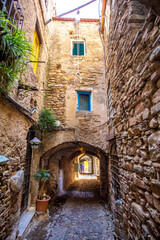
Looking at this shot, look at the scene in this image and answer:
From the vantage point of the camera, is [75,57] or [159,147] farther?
[75,57]

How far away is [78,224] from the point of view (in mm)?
4086

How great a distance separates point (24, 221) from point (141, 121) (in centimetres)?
437

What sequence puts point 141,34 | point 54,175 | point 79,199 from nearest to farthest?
point 141,34
point 79,199
point 54,175

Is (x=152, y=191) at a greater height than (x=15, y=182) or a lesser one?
greater

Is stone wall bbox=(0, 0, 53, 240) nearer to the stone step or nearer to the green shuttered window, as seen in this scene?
the stone step

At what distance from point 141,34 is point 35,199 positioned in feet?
18.4

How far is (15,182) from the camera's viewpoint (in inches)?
109

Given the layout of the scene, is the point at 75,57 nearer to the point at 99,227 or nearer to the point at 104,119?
the point at 104,119

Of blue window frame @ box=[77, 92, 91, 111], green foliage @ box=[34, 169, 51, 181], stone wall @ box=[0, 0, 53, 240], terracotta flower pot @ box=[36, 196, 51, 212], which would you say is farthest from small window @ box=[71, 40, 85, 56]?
terracotta flower pot @ box=[36, 196, 51, 212]

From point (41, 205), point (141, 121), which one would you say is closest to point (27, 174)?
point (41, 205)

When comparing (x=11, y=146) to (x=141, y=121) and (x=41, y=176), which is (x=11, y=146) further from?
(x=141, y=121)

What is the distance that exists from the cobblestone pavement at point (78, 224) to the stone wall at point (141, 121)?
1.75m

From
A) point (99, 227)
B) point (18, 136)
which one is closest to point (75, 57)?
point (18, 136)

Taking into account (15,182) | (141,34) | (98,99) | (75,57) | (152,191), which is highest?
(75,57)
